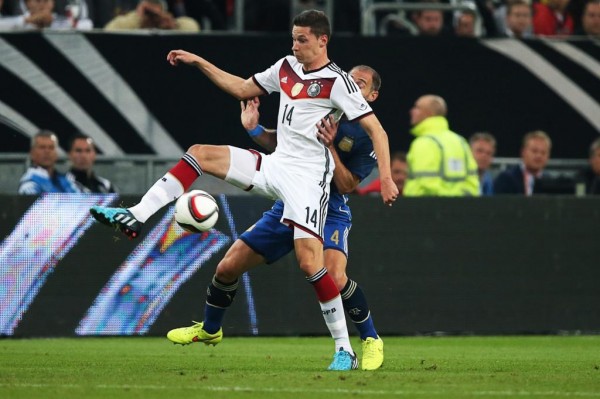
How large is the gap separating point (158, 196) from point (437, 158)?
558 cm

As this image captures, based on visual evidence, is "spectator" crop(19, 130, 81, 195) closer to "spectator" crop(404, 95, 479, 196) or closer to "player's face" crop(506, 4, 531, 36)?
"spectator" crop(404, 95, 479, 196)

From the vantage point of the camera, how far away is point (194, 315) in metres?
13.5

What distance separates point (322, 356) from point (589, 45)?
21.7 ft

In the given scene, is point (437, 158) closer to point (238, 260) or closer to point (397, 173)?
point (397, 173)

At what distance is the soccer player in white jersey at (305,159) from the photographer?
9.25 m

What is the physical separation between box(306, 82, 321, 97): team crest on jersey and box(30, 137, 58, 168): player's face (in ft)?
16.7

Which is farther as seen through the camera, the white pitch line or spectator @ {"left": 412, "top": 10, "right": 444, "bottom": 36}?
spectator @ {"left": 412, "top": 10, "right": 444, "bottom": 36}

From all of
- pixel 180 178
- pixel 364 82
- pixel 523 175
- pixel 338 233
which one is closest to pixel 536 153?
pixel 523 175

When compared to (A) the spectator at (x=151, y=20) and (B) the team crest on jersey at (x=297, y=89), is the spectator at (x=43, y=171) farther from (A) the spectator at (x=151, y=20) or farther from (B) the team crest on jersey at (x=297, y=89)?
(B) the team crest on jersey at (x=297, y=89)

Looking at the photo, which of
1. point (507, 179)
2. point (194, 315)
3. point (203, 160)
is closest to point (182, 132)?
point (194, 315)

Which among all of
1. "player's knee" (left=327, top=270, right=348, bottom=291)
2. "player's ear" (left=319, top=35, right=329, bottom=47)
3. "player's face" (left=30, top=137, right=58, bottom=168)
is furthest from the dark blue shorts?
"player's face" (left=30, top=137, right=58, bottom=168)

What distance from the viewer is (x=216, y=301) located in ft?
32.9

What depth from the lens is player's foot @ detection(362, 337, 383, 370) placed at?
9.73 meters

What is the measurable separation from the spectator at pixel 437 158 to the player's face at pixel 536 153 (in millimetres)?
787
